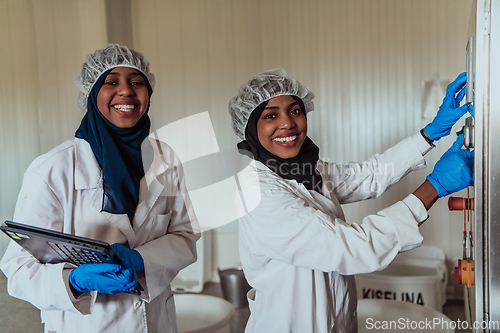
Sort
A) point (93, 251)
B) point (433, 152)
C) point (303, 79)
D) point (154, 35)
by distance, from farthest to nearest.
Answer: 1. point (154, 35)
2. point (303, 79)
3. point (433, 152)
4. point (93, 251)

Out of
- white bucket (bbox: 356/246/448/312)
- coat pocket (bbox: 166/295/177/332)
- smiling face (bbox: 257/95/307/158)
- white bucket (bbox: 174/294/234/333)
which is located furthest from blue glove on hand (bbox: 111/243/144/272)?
white bucket (bbox: 356/246/448/312)

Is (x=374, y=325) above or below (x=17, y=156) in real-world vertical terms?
below

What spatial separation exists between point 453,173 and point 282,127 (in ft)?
1.62

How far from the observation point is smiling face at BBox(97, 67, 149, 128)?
3.99 ft

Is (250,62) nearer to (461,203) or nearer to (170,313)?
(170,313)

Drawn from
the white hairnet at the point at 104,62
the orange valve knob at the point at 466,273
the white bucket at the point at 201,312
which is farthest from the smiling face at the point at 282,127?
the white bucket at the point at 201,312

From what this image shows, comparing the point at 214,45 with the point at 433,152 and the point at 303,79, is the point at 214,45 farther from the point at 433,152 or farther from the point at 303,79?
the point at 433,152

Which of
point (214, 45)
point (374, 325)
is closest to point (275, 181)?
point (374, 325)

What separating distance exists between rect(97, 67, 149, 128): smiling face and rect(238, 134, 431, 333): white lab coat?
0.39 m

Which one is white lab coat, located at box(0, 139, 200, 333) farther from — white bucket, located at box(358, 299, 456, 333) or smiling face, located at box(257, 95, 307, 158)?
white bucket, located at box(358, 299, 456, 333)

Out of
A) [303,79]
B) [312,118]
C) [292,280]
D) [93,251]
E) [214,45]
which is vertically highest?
[214,45]

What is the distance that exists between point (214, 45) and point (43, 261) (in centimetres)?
206

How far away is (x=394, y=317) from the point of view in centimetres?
182

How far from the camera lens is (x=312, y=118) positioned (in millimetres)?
2656
